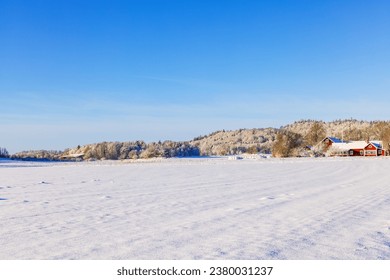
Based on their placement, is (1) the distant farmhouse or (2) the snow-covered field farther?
(1) the distant farmhouse

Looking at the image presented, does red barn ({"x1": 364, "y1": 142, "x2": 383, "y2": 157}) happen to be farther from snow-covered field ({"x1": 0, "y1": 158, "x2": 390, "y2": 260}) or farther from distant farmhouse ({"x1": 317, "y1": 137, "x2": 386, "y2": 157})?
snow-covered field ({"x1": 0, "y1": 158, "x2": 390, "y2": 260})

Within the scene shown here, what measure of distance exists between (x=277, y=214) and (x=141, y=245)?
384cm

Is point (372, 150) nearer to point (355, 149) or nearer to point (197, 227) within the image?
point (355, 149)

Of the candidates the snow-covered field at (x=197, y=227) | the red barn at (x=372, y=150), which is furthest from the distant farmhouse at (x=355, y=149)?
the snow-covered field at (x=197, y=227)

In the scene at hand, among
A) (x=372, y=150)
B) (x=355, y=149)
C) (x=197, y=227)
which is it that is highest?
(x=355, y=149)

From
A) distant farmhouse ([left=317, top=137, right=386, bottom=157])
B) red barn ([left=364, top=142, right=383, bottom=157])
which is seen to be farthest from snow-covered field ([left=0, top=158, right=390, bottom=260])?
red barn ([left=364, top=142, right=383, bottom=157])

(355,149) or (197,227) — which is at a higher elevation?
(355,149)

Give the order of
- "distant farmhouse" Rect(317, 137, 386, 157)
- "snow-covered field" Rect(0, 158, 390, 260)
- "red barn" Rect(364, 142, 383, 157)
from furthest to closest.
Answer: "red barn" Rect(364, 142, 383, 157) → "distant farmhouse" Rect(317, 137, 386, 157) → "snow-covered field" Rect(0, 158, 390, 260)

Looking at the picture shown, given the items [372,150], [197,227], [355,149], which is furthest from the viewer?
[355,149]

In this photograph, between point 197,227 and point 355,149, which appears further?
point 355,149

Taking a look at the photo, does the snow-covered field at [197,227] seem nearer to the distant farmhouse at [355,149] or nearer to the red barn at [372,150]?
the distant farmhouse at [355,149]

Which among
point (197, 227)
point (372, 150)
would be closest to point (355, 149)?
point (372, 150)
